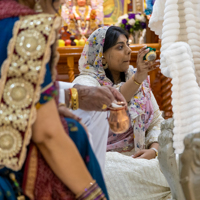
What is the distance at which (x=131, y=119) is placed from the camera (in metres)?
2.24

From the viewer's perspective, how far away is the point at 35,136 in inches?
34.4

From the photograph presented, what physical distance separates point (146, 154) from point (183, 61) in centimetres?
95

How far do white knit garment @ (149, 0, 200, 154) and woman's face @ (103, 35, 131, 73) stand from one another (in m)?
0.96

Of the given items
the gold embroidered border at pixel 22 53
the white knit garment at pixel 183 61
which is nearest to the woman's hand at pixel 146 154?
the white knit garment at pixel 183 61

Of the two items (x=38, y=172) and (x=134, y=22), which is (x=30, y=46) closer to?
(x=38, y=172)

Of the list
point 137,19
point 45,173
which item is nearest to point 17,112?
point 45,173

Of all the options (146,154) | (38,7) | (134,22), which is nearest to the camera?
(38,7)

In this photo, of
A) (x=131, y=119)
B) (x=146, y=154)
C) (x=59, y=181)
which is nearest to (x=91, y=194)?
(x=59, y=181)

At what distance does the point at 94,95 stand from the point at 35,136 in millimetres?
307

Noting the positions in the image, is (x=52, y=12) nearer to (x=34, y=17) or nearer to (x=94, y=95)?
(x=34, y=17)

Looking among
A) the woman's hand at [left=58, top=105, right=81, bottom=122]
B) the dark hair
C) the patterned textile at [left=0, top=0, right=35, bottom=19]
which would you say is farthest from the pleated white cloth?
the patterned textile at [left=0, top=0, right=35, bottom=19]

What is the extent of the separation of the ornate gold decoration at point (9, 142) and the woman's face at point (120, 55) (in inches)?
59.2

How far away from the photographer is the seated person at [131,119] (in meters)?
1.85

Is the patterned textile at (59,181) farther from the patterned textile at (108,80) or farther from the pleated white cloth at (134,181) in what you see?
the patterned textile at (108,80)
